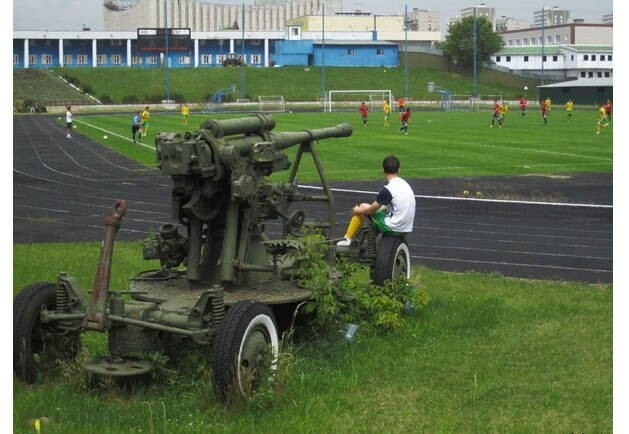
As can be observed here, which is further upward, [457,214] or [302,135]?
[302,135]

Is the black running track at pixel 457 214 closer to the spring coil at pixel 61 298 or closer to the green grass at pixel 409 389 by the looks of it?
the green grass at pixel 409 389

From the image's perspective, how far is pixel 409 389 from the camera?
819cm

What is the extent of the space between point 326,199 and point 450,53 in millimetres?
121412

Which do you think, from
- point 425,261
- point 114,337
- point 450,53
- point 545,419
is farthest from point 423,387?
point 450,53

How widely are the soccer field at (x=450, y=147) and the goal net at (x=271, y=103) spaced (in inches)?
850

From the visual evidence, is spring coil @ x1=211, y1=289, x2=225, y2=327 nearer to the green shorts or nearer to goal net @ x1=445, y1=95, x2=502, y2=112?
the green shorts

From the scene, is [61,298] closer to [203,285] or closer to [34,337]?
[34,337]

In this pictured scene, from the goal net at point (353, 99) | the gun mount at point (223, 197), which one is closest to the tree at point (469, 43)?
the goal net at point (353, 99)

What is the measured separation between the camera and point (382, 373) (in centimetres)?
865

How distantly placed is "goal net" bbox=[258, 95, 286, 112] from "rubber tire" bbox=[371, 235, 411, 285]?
74031 millimetres

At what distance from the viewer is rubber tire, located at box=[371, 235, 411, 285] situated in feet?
35.4

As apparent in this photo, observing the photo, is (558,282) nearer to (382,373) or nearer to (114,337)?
(382,373)

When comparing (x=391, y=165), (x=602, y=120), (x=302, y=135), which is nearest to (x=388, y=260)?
(x=391, y=165)

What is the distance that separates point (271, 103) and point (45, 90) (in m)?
22.9
